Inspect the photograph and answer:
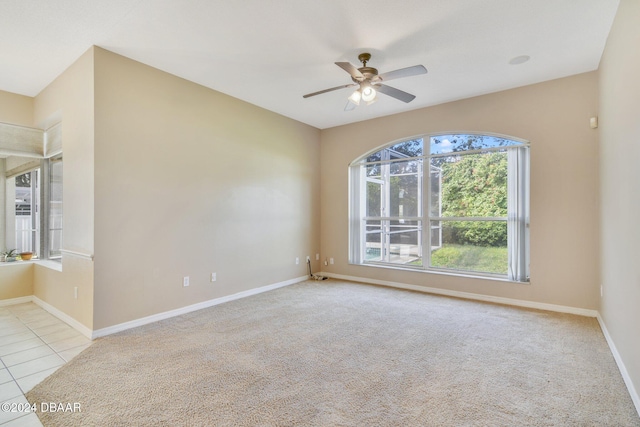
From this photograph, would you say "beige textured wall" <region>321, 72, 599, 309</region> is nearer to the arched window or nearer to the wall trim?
the arched window

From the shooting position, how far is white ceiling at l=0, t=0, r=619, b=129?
251cm

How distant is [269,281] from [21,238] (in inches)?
147

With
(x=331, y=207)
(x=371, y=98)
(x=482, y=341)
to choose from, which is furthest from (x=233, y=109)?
(x=482, y=341)

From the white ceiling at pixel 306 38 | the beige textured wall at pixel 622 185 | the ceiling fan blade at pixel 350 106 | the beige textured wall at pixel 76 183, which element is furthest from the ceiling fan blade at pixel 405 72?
the beige textured wall at pixel 76 183

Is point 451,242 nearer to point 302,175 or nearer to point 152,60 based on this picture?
point 302,175

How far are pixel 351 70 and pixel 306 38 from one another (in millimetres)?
517

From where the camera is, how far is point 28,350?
283cm

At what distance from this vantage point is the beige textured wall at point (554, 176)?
12.1 feet

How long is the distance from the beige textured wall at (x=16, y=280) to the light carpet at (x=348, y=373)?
93.9 inches

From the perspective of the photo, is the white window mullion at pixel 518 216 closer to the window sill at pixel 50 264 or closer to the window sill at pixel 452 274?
the window sill at pixel 452 274

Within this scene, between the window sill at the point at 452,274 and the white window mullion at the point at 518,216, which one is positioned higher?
the white window mullion at the point at 518,216

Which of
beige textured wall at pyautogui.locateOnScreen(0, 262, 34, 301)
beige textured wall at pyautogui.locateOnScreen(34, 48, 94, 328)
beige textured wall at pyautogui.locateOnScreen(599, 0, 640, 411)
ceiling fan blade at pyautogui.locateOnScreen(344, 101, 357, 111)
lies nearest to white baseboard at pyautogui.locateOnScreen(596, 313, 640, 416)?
beige textured wall at pyautogui.locateOnScreen(599, 0, 640, 411)

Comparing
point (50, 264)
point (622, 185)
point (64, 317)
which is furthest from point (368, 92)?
point (50, 264)

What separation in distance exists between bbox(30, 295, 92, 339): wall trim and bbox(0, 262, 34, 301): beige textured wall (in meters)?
0.16
